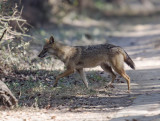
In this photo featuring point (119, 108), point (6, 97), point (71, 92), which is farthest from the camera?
point (71, 92)

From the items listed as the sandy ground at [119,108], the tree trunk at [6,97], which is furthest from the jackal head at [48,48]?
A: the tree trunk at [6,97]

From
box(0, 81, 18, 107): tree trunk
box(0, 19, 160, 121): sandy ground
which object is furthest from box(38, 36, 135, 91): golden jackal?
box(0, 81, 18, 107): tree trunk

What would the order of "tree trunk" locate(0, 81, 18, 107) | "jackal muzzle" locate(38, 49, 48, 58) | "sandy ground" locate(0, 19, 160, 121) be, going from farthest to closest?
"jackal muzzle" locate(38, 49, 48, 58) → "tree trunk" locate(0, 81, 18, 107) → "sandy ground" locate(0, 19, 160, 121)

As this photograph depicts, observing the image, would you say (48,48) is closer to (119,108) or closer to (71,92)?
(71,92)

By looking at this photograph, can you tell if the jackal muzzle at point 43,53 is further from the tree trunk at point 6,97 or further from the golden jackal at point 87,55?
the tree trunk at point 6,97

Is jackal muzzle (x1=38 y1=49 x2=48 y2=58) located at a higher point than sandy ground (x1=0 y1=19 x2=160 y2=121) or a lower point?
higher

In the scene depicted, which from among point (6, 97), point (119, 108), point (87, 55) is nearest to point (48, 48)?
point (87, 55)

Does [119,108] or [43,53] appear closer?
[119,108]

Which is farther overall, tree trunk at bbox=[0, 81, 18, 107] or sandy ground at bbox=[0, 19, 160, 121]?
tree trunk at bbox=[0, 81, 18, 107]

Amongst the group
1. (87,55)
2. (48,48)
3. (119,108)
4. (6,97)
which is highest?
(48,48)

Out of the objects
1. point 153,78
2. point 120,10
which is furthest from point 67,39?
point 120,10

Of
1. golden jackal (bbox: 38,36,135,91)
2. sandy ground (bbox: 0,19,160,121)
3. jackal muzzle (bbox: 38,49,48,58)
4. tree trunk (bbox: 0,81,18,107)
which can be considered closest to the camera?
sandy ground (bbox: 0,19,160,121)

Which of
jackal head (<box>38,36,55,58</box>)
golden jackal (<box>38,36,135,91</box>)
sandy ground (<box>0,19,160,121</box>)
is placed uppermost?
jackal head (<box>38,36,55,58</box>)

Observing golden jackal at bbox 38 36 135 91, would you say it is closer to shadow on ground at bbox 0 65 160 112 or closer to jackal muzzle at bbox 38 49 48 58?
jackal muzzle at bbox 38 49 48 58
